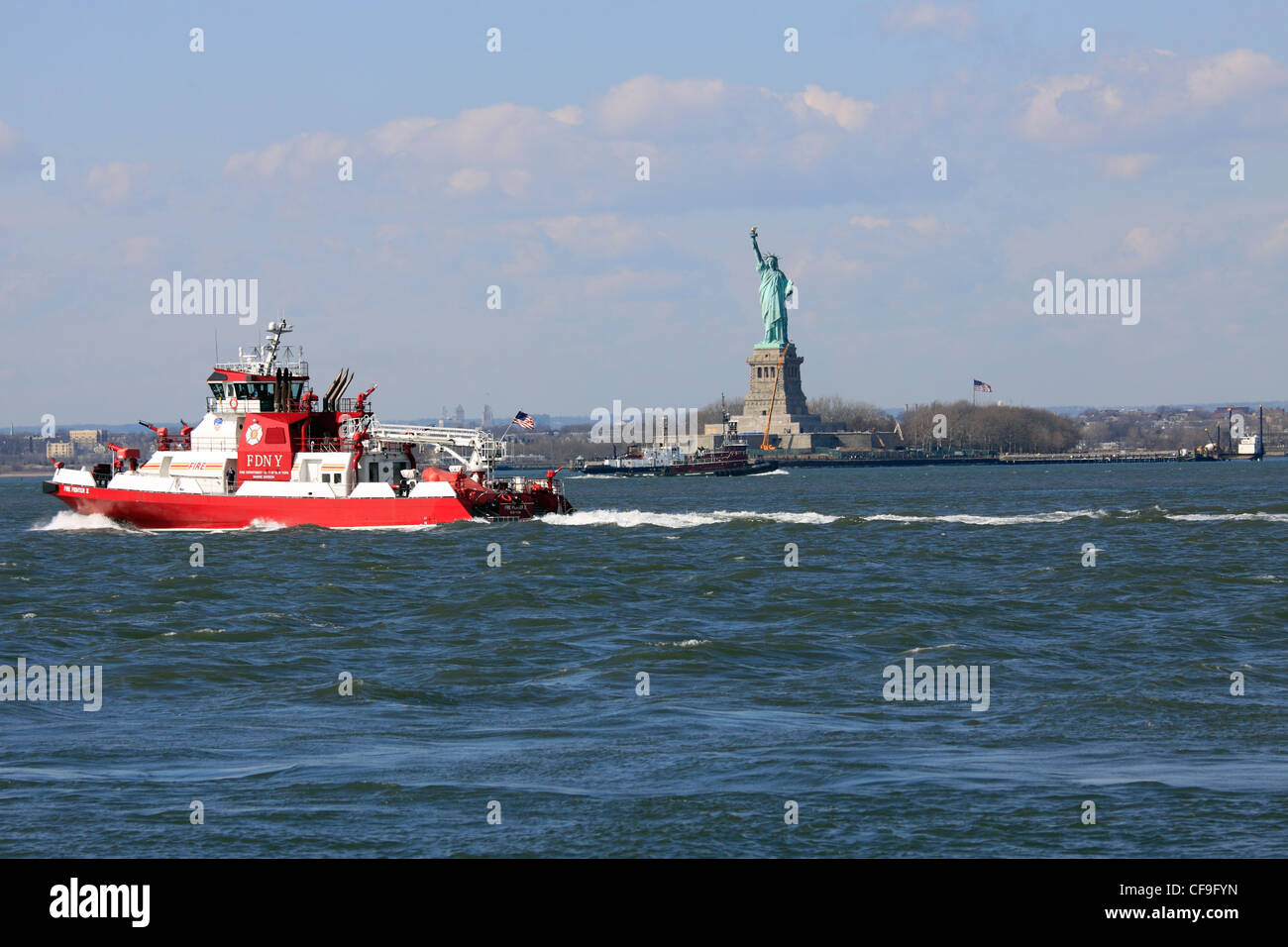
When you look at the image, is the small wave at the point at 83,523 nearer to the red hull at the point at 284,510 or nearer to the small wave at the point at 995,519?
the red hull at the point at 284,510

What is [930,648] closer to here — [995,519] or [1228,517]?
[995,519]

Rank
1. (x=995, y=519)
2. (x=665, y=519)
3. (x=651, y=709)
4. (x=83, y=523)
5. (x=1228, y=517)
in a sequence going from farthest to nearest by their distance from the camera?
(x=665, y=519), (x=995, y=519), (x=83, y=523), (x=1228, y=517), (x=651, y=709)

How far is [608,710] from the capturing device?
71.7 feet

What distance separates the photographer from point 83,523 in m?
70.4

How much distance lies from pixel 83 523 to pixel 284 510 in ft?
43.4

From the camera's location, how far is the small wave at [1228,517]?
66688 millimetres

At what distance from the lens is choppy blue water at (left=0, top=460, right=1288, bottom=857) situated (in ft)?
48.0

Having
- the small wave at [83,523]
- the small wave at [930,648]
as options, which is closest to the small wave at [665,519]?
the small wave at [83,523]

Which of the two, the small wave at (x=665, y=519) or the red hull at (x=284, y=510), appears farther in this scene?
the small wave at (x=665, y=519)

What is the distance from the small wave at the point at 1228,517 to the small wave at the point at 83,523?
168 feet

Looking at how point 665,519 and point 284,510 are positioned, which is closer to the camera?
point 284,510

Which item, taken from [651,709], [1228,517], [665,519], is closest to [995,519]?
[1228,517]

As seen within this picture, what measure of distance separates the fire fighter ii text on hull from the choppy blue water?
13.0m
